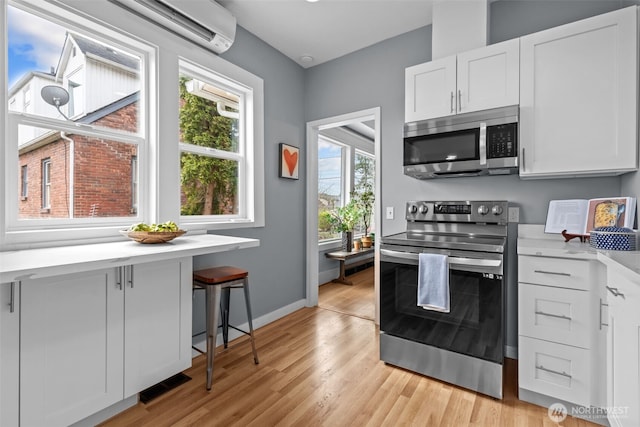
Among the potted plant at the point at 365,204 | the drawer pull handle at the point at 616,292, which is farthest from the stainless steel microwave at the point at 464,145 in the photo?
the potted plant at the point at 365,204

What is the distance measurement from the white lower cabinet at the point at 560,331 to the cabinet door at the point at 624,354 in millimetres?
278

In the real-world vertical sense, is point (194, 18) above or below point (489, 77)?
above

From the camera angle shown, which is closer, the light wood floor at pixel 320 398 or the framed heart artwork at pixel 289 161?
the light wood floor at pixel 320 398

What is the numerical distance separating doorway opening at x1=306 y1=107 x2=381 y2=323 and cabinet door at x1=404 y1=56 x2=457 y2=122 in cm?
60

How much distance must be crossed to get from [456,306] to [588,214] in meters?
1.06

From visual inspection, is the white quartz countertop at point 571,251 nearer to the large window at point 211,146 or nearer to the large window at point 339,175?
the large window at point 211,146

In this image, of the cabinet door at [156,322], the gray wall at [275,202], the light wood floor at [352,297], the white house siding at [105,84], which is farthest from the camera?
the light wood floor at [352,297]

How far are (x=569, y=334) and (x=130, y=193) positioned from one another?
2.86m

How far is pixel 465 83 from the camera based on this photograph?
220 cm

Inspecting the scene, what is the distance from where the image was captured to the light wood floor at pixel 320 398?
1645 millimetres

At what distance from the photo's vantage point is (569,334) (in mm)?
1655

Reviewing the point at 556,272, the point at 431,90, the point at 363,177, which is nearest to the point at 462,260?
the point at 556,272

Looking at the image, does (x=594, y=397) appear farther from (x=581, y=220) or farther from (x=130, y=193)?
(x=130, y=193)

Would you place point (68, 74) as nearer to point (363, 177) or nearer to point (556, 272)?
point (556, 272)
